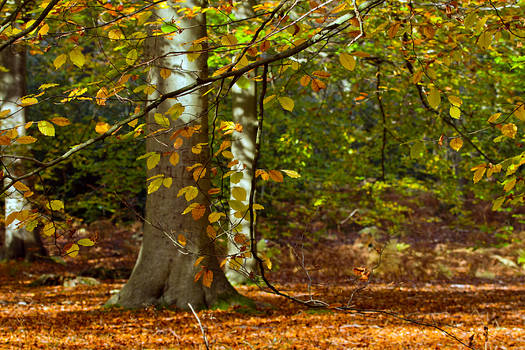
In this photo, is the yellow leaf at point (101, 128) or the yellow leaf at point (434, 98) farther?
the yellow leaf at point (434, 98)

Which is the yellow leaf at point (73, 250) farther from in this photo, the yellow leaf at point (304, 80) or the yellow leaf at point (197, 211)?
the yellow leaf at point (304, 80)

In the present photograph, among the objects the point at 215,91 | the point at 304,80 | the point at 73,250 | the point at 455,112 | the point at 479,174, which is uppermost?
the point at 215,91

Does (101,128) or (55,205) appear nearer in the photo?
(101,128)

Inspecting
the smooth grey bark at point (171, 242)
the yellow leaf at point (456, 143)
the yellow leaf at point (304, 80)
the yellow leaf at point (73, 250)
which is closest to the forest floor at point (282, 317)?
the smooth grey bark at point (171, 242)

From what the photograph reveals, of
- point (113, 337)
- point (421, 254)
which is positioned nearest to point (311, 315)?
point (113, 337)

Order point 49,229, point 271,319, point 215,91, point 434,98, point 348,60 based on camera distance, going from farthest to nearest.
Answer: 1. point 215,91
2. point 271,319
3. point 49,229
4. point 434,98
5. point 348,60

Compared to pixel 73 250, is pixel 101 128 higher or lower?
higher

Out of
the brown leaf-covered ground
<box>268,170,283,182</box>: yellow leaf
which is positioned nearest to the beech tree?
<box>268,170,283,182</box>: yellow leaf

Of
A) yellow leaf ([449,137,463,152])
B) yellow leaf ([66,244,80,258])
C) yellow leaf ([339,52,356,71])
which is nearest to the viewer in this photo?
yellow leaf ([339,52,356,71])

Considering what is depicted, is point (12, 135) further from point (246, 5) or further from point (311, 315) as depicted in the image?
point (246, 5)

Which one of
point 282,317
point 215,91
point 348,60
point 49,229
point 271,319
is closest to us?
point 348,60

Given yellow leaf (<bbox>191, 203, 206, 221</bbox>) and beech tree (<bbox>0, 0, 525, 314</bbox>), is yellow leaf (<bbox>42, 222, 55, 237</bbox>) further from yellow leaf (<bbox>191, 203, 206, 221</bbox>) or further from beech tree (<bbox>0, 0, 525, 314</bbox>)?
yellow leaf (<bbox>191, 203, 206, 221</bbox>)

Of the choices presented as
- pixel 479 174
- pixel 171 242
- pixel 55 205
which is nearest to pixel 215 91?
pixel 171 242

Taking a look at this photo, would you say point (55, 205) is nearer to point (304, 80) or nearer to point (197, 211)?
point (197, 211)
